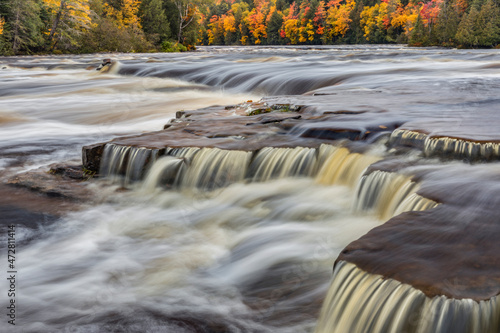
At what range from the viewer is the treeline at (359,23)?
44500 mm

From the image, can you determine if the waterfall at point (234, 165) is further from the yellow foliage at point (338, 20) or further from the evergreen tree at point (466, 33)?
the yellow foliage at point (338, 20)

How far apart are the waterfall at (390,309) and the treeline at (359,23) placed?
4568cm

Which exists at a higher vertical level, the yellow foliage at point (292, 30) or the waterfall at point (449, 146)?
the yellow foliage at point (292, 30)

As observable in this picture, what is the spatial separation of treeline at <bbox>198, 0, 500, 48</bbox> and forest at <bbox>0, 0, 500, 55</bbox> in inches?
3.7

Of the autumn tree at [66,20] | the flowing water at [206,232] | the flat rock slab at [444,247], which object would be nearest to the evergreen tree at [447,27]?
the autumn tree at [66,20]

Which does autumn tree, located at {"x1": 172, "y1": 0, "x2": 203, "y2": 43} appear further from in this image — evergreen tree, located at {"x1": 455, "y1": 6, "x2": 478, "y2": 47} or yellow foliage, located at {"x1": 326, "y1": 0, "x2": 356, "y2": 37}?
yellow foliage, located at {"x1": 326, "y1": 0, "x2": 356, "y2": 37}

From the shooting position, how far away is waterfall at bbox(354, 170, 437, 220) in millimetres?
3557

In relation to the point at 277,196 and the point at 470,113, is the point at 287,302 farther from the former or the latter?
the point at 470,113

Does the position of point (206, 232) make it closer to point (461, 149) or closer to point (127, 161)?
point (127, 161)

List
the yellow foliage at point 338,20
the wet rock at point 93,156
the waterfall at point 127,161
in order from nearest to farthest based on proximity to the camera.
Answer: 1. the waterfall at point 127,161
2. the wet rock at point 93,156
3. the yellow foliage at point 338,20

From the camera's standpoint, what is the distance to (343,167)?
4672 mm

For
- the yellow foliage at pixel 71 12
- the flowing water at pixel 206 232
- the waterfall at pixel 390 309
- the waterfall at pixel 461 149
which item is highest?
the yellow foliage at pixel 71 12

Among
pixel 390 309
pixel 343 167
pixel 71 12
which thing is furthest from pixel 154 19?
pixel 390 309

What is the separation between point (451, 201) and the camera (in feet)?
10.5
